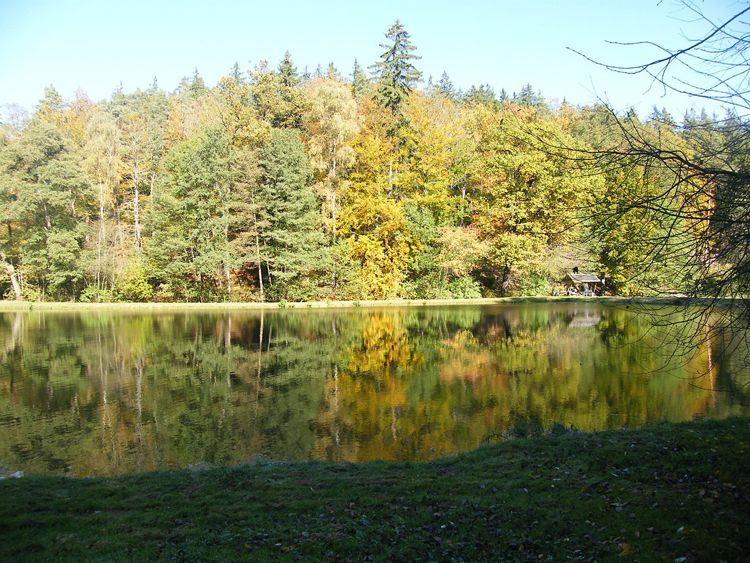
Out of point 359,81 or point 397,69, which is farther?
point 359,81

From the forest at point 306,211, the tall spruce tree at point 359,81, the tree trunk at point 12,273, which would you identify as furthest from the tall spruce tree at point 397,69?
the tree trunk at point 12,273

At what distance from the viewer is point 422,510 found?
5.40m

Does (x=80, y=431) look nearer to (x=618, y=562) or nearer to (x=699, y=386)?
(x=618, y=562)

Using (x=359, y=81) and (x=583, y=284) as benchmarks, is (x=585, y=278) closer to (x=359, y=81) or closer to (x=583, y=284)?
(x=583, y=284)

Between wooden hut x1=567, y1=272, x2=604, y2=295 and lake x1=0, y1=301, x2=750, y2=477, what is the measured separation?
20442mm

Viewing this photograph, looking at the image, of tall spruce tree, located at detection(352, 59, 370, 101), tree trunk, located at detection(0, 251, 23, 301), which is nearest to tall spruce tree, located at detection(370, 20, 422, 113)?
tall spruce tree, located at detection(352, 59, 370, 101)

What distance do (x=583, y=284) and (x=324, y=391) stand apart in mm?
37939

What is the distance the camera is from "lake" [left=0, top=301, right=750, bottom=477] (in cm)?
907

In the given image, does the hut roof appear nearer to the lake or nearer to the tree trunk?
the lake

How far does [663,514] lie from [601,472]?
130 cm

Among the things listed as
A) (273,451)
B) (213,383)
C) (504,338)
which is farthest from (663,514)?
(504,338)

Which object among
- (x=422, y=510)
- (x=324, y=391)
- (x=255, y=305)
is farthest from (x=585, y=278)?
(x=422, y=510)

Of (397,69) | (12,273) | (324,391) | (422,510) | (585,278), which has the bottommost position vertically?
(324,391)

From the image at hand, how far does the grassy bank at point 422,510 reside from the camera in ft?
14.7
